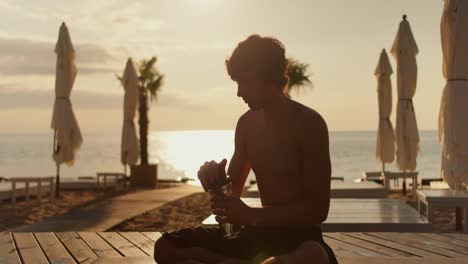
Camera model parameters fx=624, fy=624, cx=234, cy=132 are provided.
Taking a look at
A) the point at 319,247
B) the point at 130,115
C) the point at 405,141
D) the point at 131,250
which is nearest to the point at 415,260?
the point at 319,247

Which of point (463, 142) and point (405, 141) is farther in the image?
point (405, 141)

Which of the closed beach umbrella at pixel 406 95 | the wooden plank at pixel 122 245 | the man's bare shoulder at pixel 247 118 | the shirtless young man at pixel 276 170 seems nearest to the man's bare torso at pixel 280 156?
the shirtless young man at pixel 276 170

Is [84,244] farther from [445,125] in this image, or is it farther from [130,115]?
[130,115]

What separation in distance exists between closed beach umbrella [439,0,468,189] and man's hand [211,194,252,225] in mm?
6218

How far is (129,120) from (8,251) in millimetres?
14475

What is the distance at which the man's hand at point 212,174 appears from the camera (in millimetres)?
2600

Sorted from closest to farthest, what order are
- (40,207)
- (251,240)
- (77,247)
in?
1. (251,240)
2. (77,247)
3. (40,207)

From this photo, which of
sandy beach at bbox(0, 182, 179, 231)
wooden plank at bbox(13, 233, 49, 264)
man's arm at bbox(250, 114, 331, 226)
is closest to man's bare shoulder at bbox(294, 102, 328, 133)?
man's arm at bbox(250, 114, 331, 226)

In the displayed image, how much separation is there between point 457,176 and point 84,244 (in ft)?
16.7

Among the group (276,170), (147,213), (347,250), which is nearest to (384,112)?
(147,213)

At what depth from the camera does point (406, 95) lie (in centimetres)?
1312

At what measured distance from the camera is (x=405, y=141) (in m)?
13.1

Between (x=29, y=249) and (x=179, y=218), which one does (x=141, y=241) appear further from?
(x=179, y=218)

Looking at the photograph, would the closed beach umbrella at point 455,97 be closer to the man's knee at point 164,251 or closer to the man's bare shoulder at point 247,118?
the man's bare shoulder at point 247,118
